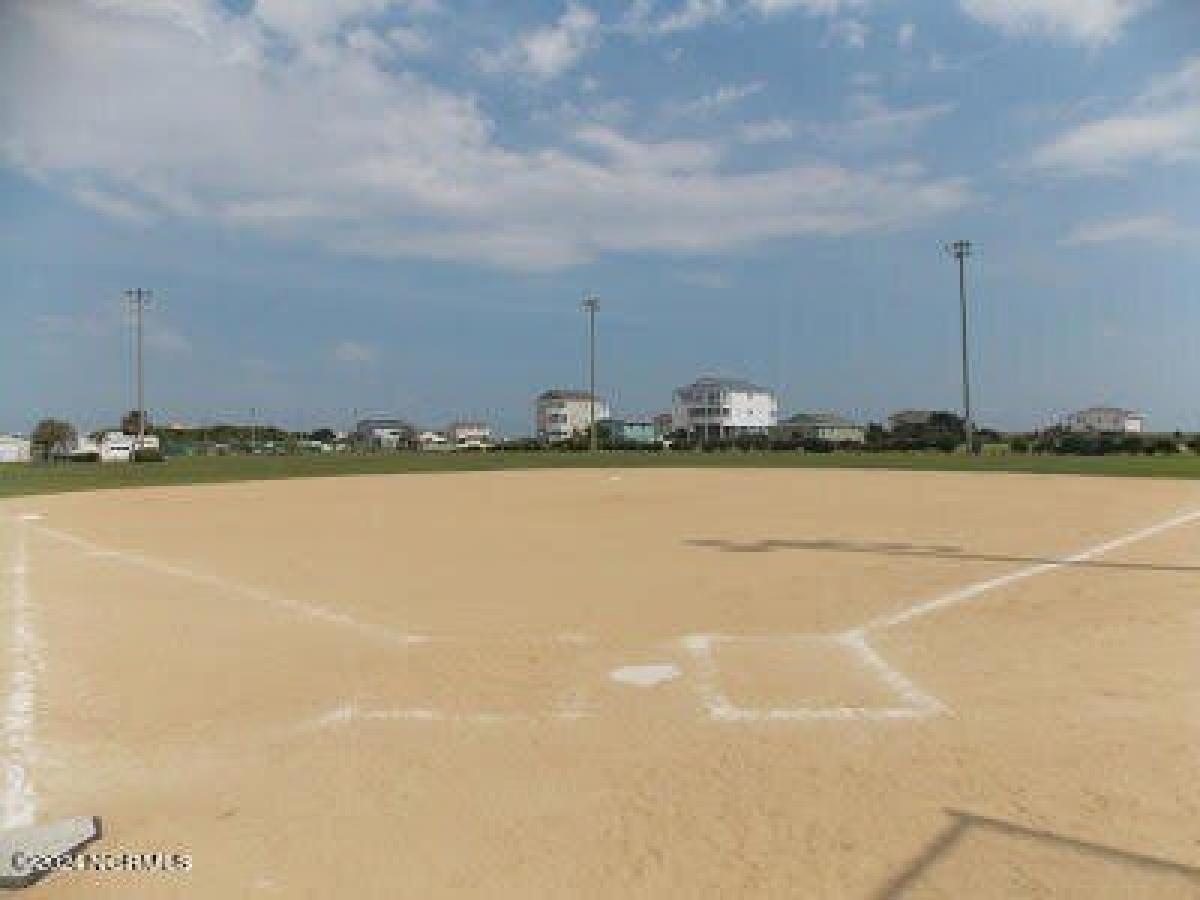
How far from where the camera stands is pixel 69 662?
653cm

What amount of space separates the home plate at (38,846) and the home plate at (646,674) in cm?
303

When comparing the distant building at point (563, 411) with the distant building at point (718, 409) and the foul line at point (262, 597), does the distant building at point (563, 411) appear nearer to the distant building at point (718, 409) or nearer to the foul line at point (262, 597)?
the distant building at point (718, 409)

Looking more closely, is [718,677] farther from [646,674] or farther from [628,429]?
[628,429]

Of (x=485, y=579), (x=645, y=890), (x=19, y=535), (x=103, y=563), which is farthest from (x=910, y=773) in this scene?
(x=19, y=535)

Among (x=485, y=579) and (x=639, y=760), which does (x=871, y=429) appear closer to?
(x=485, y=579)

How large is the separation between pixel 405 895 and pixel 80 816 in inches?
63.5

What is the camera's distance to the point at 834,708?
202 inches

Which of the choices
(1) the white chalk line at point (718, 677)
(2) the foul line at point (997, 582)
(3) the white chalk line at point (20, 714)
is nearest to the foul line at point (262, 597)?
(1) the white chalk line at point (718, 677)

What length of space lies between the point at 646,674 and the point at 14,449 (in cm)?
7693

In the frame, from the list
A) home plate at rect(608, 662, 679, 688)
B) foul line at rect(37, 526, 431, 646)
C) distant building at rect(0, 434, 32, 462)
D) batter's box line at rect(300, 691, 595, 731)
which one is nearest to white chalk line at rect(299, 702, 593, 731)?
batter's box line at rect(300, 691, 595, 731)

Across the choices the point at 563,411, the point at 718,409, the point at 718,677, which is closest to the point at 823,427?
the point at 718,409

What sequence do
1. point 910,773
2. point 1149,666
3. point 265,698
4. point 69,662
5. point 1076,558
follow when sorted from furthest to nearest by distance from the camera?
point 1076,558, point 69,662, point 1149,666, point 265,698, point 910,773

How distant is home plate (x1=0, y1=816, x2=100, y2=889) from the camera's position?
3.26 meters

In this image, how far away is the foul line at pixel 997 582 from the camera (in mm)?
7562
